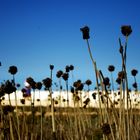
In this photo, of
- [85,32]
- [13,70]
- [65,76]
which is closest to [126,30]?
[85,32]

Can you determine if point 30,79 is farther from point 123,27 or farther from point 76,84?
point 123,27

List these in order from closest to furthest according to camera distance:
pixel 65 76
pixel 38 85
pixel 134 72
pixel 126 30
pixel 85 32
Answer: pixel 126 30 → pixel 85 32 → pixel 38 85 → pixel 65 76 → pixel 134 72

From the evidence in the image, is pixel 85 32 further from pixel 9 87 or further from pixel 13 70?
pixel 13 70

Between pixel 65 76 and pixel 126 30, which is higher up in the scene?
pixel 126 30

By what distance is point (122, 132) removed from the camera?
Answer: 247 centimetres

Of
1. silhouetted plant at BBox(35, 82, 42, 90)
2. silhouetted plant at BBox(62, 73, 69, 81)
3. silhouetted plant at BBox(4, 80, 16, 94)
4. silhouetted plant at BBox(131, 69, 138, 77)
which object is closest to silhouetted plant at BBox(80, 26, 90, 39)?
silhouetted plant at BBox(4, 80, 16, 94)

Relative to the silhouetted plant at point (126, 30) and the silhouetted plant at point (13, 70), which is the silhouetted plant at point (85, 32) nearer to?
the silhouetted plant at point (126, 30)

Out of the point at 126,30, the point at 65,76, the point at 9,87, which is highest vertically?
the point at 126,30

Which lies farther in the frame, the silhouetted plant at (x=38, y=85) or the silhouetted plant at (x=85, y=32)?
the silhouetted plant at (x=38, y=85)

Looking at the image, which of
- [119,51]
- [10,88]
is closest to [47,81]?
[10,88]

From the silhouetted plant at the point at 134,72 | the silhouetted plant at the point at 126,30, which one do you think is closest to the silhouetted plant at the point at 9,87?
the silhouetted plant at the point at 126,30

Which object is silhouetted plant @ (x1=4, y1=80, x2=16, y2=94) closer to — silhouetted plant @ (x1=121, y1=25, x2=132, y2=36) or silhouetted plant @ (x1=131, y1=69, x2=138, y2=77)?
silhouetted plant @ (x1=121, y1=25, x2=132, y2=36)

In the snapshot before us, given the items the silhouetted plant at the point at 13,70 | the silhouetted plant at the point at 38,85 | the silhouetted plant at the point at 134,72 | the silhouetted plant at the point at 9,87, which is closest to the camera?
the silhouetted plant at the point at 9,87

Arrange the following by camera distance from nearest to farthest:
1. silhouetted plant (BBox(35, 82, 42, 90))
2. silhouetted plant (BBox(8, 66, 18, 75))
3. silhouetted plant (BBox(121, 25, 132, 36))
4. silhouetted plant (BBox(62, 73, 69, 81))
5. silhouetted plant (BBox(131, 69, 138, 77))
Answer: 1. silhouetted plant (BBox(121, 25, 132, 36))
2. silhouetted plant (BBox(8, 66, 18, 75))
3. silhouetted plant (BBox(35, 82, 42, 90))
4. silhouetted plant (BBox(62, 73, 69, 81))
5. silhouetted plant (BBox(131, 69, 138, 77))
